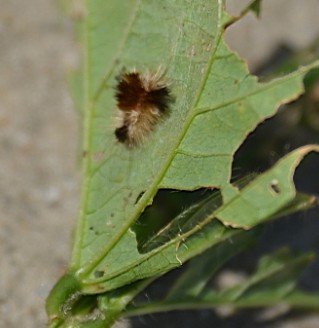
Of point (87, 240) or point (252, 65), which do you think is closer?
point (87, 240)

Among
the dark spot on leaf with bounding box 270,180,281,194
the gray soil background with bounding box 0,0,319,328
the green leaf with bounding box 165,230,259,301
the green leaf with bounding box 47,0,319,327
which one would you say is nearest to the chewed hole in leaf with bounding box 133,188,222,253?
the green leaf with bounding box 47,0,319,327

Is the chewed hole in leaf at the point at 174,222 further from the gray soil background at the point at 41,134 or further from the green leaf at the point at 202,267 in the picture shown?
the gray soil background at the point at 41,134

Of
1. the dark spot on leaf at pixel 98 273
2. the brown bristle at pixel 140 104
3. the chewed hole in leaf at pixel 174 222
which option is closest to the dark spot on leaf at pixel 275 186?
the chewed hole in leaf at pixel 174 222

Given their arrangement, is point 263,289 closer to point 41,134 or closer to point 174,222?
point 174,222

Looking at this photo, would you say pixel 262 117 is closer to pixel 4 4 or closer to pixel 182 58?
pixel 182 58

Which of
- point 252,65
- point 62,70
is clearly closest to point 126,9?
point 62,70
